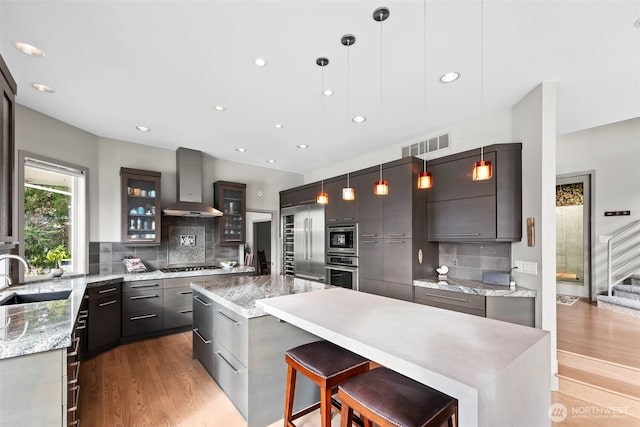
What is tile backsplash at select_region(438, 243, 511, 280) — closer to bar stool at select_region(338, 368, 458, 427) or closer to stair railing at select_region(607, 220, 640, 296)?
bar stool at select_region(338, 368, 458, 427)

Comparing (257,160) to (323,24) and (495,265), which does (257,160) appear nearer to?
(323,24)

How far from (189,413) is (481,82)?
375 centimetres

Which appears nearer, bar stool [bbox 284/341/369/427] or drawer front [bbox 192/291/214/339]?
bar stool [bbox 284/341/369/427]

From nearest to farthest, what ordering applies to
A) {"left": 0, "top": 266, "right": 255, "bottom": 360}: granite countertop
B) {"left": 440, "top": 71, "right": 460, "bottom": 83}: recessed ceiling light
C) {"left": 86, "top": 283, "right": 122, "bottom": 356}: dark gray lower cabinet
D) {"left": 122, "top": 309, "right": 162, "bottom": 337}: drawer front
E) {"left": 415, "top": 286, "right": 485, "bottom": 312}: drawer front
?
1. {"left": 0, "top": 266, "right": 255, "bottom": 360}: granite countertop
2. {"left": 440, "top": 71, "right": 460, "bottom": 83}: recessed ceiling light
3. {"left": 415, "top": 286, "right": 485, "bottom": 312}: drawer front
4. {"left": 86, "top": 283, "right": 122, "bottom": 356}: dark gray lower cabinet
5. {"left": 122, "top": 309, "right": 162, "bottom": 337}: drawer front

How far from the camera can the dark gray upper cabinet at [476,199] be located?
2.94m

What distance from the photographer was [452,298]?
3.10 meters

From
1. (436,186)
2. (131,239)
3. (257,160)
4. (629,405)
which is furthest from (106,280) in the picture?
(629,405)


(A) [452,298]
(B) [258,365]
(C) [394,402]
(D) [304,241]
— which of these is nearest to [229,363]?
(B) [258,365]

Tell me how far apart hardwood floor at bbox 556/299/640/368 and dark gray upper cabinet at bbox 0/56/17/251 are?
4.62 meters

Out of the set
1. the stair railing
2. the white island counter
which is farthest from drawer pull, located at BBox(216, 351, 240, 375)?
the stair railing

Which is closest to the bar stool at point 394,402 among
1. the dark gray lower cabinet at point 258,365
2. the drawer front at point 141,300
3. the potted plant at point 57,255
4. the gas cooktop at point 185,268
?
the dark gray lower cabinet at point 258,365

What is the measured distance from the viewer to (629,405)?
2293 millimetres

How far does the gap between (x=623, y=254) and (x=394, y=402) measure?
18.1ft

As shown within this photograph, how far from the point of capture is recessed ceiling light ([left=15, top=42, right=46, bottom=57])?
6.72ft
